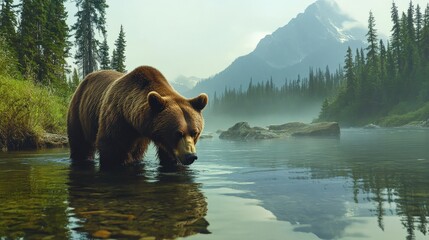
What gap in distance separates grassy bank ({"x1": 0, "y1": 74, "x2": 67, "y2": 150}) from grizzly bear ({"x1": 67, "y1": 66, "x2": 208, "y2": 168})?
7.77 m

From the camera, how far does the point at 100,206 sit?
478cm

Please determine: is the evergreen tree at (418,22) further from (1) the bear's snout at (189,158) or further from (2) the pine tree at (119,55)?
(1) the bear's snout at (189,158)

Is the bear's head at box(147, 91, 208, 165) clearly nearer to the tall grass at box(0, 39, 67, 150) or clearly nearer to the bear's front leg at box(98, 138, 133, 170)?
the bear's front leg at box(98, 138, 133, 170)

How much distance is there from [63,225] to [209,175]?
180 inches

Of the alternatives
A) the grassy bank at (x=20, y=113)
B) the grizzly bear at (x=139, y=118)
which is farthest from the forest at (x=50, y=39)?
the grizzly bear at (x=139, y=118)

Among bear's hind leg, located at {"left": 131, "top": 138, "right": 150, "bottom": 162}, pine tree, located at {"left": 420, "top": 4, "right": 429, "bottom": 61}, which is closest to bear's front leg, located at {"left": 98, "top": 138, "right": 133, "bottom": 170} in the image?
bear's hind leg, located at {"left": 131, "top": 138, "right": 150, "bottom": 162}

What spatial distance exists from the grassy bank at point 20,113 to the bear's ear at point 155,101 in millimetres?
11443

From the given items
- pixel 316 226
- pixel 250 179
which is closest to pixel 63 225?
pixel 316 226

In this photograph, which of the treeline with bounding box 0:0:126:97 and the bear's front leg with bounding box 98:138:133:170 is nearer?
the bear's front leg with bounding box 98:138:133:170

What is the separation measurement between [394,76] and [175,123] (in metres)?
97.8

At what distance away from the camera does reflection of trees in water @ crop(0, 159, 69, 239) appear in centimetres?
359

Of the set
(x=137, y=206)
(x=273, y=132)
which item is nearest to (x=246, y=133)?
(x=273, y=132)

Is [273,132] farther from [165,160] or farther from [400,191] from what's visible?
[400,191]

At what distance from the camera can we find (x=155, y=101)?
7.77m
